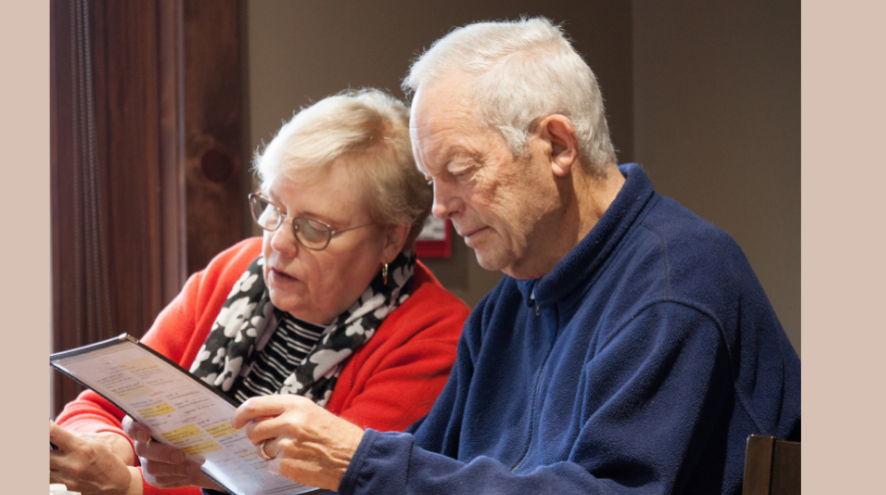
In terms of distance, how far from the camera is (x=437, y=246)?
2.36m

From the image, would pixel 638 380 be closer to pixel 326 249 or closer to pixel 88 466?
pixel 326 249

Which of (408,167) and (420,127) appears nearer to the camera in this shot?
(420,127)

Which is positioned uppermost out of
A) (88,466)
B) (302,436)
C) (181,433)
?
(302,436)

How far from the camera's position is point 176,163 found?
222 cm

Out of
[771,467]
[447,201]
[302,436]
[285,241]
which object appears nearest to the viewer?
[771,467]

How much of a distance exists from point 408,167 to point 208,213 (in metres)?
0.75

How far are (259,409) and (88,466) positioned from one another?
623 mm

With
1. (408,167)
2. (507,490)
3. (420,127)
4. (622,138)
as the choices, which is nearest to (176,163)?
(408,167)

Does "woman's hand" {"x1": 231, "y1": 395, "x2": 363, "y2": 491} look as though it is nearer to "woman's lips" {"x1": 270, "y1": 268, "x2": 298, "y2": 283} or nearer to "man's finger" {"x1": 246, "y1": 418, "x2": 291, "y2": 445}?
"man's finger" {"x1": 246, "y1": 418, "x2": 291, "y2": 445}

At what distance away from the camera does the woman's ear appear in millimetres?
1782

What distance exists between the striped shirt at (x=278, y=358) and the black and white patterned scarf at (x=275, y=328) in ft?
0.08

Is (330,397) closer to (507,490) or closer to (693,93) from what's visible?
(507,490)

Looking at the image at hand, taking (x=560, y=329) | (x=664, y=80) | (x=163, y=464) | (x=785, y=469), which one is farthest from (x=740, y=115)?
(x=163, y=464)

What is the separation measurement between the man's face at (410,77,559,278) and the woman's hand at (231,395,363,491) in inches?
17.8
